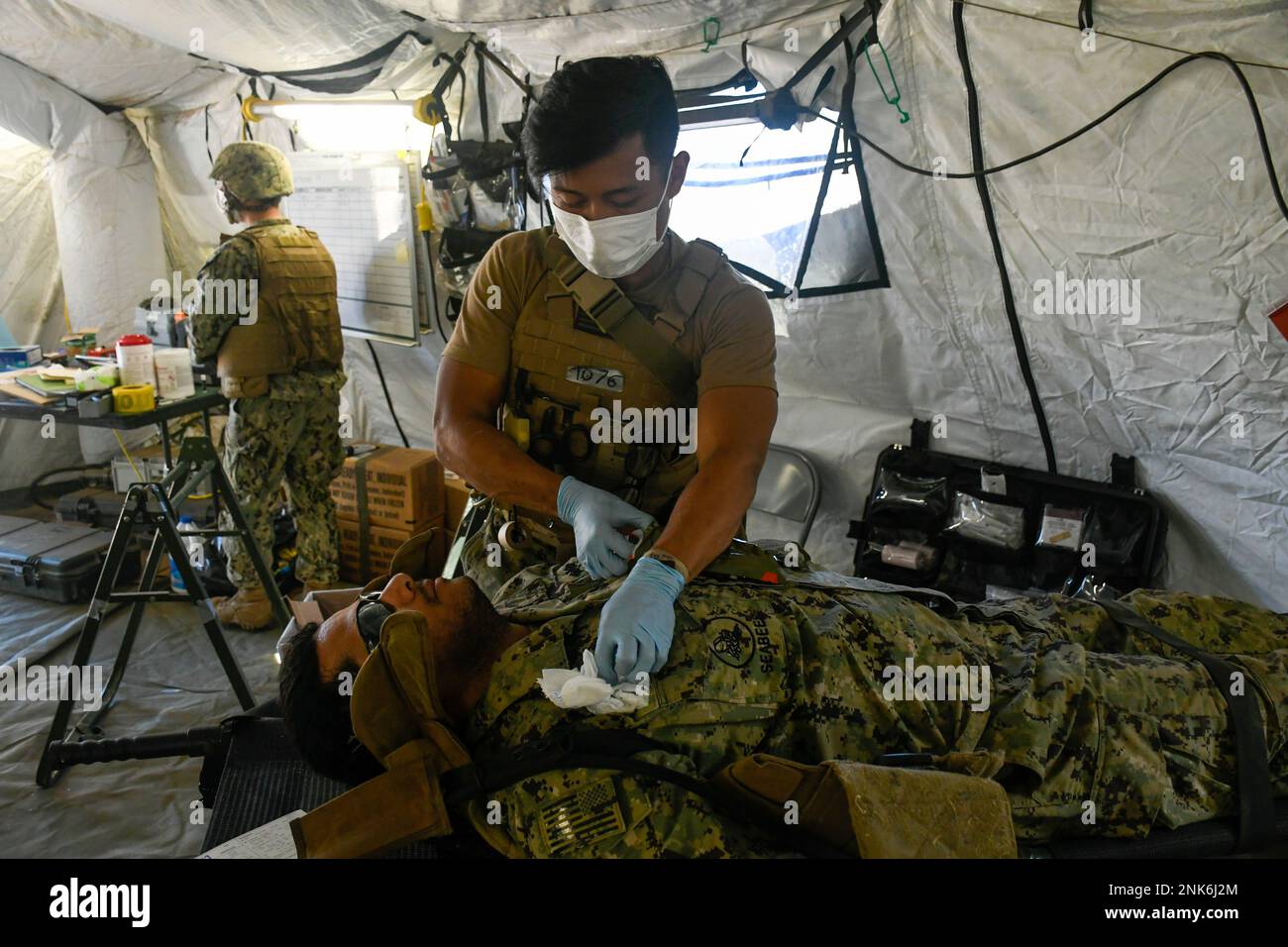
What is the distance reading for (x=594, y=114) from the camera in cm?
172

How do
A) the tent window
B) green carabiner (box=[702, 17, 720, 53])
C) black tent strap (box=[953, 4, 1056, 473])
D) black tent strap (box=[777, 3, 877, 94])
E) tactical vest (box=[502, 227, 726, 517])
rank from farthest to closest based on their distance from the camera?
the tent window < green carabiner (box=[702, 17, 720, 53]) < black tent strap (box=[777, 3, 877, 94]) < black tent strap (box=[953, 4, 1056, 473]) < tactical vest (box=[502, 227, 726, 517])

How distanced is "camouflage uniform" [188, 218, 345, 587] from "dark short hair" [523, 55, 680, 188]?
2319 mm

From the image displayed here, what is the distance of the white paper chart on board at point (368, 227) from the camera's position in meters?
4.49

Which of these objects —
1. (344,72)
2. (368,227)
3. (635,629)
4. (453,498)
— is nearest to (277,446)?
(453,498)

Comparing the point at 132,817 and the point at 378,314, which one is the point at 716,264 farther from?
the point at 378,314

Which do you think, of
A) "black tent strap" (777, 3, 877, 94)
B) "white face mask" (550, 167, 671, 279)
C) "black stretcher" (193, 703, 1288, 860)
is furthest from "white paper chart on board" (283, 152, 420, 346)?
"black stretcher" (193, 703, 1288, 860)

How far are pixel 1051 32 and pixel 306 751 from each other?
2604 millimetres

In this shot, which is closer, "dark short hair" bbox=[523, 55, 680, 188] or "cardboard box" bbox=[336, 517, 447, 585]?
"dark short hair" bbox=[523, 55, 680, 188]

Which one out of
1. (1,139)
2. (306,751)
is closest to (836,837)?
(306,751)

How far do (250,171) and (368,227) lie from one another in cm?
104

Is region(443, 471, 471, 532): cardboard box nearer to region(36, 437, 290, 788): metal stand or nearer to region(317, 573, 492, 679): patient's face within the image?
region(36, 437, 290, 788): metal stand

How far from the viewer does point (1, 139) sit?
191 inches

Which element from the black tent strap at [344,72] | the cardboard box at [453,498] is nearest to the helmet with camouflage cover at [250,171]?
the black tent strap at [344,72]

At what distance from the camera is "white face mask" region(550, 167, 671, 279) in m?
1.88
